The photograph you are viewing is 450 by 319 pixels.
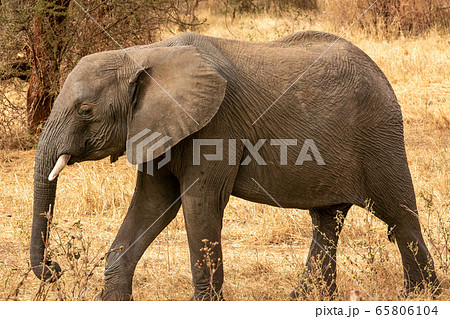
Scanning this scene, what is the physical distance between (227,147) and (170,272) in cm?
148

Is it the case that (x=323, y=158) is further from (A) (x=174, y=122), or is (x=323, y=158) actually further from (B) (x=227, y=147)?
(A) (x=174, y=122)

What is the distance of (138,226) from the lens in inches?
183

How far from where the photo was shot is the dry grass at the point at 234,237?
4.87 metres

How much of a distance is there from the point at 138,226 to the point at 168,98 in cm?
89

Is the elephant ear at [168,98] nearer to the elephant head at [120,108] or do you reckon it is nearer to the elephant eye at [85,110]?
the elephant head at [120,108]

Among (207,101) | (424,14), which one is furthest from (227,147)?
(424,14)

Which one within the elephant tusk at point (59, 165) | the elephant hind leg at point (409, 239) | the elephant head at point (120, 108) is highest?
the elephant head at point (120, 108)

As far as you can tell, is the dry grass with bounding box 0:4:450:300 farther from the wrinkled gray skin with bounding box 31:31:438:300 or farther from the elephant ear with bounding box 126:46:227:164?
the elephant ear with bounding box 126:46:227:164

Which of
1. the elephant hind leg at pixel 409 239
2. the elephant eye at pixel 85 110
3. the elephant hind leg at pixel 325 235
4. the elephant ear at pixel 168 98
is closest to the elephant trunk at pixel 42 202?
the elephant eye at pixel 85 110

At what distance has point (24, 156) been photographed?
864 cm

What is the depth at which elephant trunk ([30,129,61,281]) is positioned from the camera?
4.19 m

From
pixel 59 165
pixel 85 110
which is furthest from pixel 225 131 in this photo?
pixel 59 165

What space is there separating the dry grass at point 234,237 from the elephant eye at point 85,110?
25.0 inches

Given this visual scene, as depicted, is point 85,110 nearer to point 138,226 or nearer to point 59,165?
point 59,165
